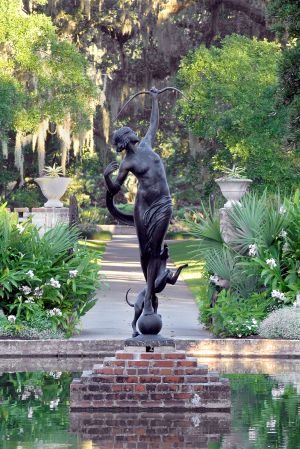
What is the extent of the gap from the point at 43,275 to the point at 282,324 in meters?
3.55

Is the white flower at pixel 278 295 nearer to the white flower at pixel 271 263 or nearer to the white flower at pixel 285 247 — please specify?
the white flower at pixel 271 263

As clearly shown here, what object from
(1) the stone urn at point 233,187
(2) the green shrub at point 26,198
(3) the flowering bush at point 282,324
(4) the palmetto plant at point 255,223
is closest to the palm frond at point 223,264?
(4) the palmetto plant at point 255,223

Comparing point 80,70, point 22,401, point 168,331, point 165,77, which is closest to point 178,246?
point 165,77

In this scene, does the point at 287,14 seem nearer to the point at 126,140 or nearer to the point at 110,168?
the point at 126,140

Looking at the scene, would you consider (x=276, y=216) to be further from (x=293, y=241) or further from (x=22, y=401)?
(x=22, y=401)

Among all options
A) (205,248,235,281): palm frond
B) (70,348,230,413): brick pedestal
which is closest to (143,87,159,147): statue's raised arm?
(70,348,230,413): brick pedestal

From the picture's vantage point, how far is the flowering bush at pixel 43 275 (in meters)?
19.1

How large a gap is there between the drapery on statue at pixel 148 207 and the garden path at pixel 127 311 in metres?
6.06

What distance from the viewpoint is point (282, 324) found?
18844mm

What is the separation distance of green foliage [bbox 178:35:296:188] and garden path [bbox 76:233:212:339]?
429cm

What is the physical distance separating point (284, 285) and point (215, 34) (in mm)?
29336

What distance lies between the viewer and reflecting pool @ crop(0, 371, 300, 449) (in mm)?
10914

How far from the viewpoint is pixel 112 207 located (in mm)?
13367

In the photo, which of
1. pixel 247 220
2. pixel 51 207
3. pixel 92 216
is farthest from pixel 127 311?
pixel 92 216
